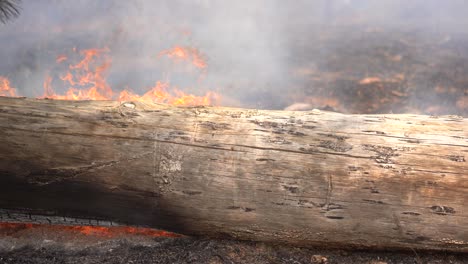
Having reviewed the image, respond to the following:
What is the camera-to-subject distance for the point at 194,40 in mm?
6441

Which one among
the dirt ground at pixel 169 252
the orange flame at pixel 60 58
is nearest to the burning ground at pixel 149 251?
the dirt ground at pixel 169 252

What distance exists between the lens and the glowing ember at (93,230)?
2762 millimetres

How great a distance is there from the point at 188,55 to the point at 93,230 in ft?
12.4

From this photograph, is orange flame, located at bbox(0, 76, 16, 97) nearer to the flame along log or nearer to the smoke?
the smoke

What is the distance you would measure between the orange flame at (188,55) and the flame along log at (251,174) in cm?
339

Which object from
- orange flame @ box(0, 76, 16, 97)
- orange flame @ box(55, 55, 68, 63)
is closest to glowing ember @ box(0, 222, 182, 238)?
orange flame @ box(0, 76, 16, 97)

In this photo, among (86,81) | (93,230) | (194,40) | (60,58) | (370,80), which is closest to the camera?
(93,230)

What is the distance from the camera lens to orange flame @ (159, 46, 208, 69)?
5844mm

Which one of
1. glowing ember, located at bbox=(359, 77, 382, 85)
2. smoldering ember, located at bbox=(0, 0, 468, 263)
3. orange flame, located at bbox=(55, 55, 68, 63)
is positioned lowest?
smoldering ember, located at bbox=(0, 0, 468, 263)

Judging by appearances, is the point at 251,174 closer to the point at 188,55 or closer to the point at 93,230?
the point at 93,230

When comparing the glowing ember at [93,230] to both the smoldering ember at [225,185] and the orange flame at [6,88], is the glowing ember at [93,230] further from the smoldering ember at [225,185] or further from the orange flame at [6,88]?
the orange flame at [6,88]

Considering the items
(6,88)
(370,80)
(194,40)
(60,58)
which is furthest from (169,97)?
(370,80)

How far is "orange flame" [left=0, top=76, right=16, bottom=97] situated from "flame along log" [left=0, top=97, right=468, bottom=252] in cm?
325

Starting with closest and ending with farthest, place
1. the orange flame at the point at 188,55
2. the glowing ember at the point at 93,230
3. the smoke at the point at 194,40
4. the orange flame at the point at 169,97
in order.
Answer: the glowing ember at the point at 93,230
the orange flame at the point at 169,97
the smoke at the point at 194,40
the orange flame at the point at 188,55
